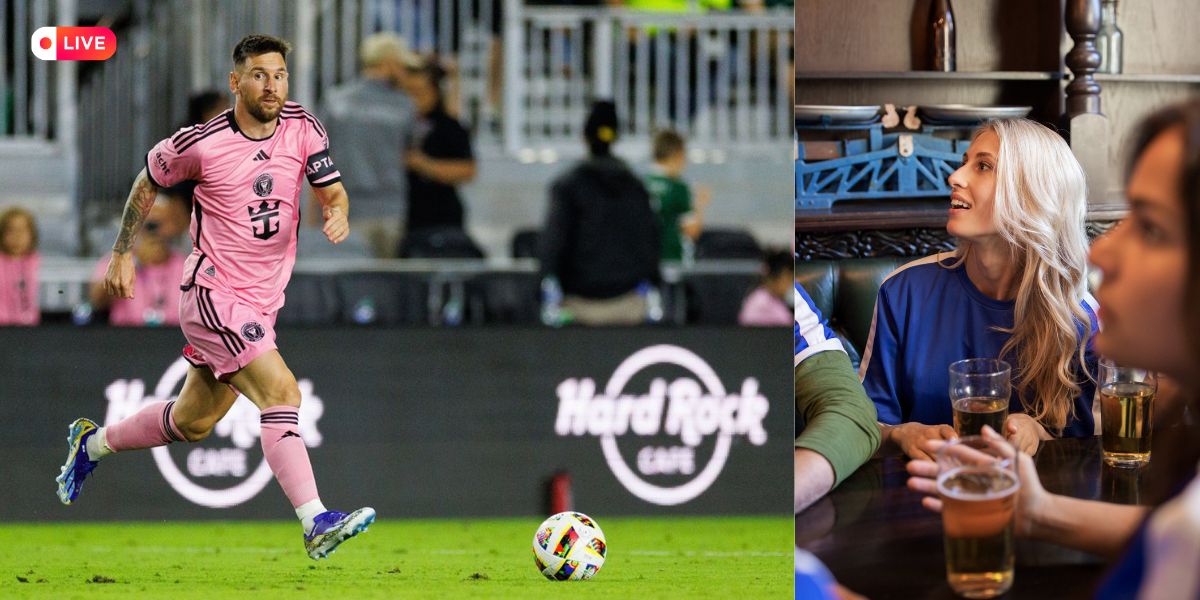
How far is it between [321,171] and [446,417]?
0.66 meters

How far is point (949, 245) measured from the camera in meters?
2.84

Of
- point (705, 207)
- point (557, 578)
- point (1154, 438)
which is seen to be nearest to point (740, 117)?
point (705, 207)

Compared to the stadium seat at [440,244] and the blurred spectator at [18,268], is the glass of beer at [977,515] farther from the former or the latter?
the blurred spectator at [18,268]

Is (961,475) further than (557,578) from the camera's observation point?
No

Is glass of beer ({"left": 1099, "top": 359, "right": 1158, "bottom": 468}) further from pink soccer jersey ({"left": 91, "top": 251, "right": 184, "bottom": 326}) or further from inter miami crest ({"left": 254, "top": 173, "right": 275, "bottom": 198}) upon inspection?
pink soccer jersey ({"left": 91, "top": 251, "right": 184, "bottom": 326})

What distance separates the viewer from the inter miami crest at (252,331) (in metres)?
1.63

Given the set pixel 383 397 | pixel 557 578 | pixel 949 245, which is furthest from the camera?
pixel 949 245

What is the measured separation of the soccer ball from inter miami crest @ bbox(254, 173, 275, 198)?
2.41ft

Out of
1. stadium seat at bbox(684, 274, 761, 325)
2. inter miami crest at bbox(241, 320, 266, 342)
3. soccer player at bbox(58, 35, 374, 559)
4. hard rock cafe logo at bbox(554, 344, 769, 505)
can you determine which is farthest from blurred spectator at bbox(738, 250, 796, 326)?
inter miami crest at bbox(241, 320, 266, 342)

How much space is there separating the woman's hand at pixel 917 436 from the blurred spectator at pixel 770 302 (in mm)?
790

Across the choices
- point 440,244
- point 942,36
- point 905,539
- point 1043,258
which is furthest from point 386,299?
point 942,36

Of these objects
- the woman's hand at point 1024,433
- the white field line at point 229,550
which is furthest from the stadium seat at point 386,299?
the woman's hand at point 1024,433

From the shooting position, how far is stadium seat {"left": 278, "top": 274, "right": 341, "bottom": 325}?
171cm

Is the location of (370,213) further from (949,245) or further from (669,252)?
(949,245)
